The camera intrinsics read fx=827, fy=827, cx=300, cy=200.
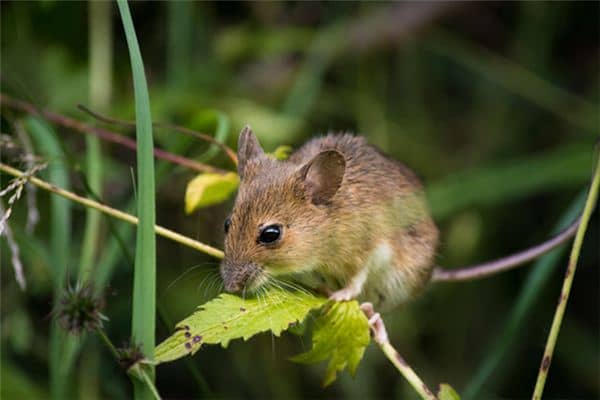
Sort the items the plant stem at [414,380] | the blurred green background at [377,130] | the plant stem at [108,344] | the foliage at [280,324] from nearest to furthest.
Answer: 1. the plant stem at [108,344]
2. the foliage at [280,324]
3. the plant stem at [414,380]
4. the blurred green background at [377,130]

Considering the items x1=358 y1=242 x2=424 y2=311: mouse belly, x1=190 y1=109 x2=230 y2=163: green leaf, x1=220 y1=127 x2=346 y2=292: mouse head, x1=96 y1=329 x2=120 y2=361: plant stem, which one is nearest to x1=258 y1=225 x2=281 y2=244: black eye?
x1=220 y1=127 x2=346 y2=292: mouse head

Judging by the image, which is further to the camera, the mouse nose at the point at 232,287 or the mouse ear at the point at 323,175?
the mouse ear at the point at 323,175

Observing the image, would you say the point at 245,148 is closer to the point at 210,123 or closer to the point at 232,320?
the point at 210,123

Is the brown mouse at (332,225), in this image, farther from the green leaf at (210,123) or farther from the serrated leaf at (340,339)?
the green leaf at (210,123)

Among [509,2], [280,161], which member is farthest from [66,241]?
[509,2]

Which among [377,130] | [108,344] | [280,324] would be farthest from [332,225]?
[377,130]

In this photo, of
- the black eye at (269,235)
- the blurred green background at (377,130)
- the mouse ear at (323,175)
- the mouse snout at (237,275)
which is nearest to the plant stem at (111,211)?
the mouse snout at (237,275)

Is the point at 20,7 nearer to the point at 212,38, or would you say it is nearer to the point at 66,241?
the point at 212,38

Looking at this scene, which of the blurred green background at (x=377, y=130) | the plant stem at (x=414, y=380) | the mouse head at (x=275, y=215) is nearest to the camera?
the plant stem at (x=414, y=380)

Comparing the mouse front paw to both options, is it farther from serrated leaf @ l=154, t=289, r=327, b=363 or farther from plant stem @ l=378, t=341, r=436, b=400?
plant stem @ l=378, t=341, r=436, b=400
